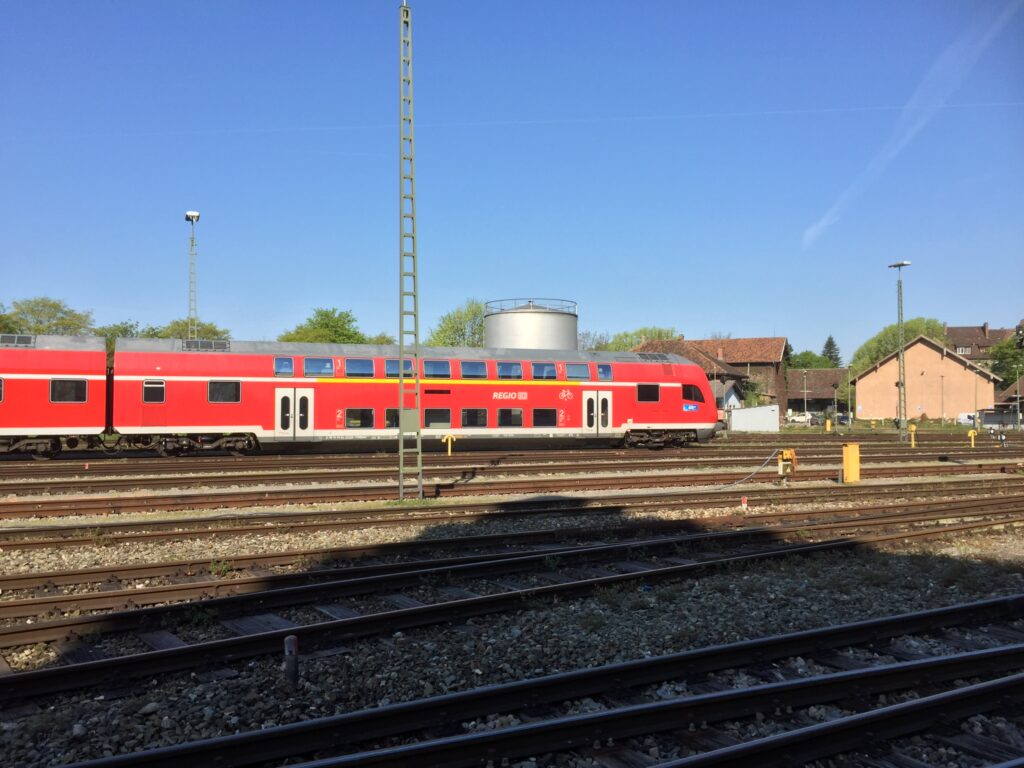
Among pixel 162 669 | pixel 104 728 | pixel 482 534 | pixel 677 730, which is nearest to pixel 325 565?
pixel 482 534

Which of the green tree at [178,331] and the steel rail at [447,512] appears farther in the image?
the green tree at [178,331]

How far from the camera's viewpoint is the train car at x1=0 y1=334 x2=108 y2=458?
21656mm

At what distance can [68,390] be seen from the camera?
72.7 feet

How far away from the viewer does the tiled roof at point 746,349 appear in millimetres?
90875

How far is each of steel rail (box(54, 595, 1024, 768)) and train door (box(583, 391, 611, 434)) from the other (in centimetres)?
2066

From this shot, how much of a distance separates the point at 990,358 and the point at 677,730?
397 ft

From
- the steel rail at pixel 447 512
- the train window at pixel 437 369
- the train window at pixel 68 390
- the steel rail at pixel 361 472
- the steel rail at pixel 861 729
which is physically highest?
the train window at pixel 437 369

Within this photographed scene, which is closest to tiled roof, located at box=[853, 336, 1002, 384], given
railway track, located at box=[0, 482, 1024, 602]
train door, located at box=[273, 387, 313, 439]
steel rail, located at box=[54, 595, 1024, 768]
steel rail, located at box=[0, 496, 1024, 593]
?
train door, located at box=[273, 387, 313, 439]

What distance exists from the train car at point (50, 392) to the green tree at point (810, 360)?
138 metres

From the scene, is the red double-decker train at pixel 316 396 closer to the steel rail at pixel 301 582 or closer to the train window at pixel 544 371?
the train window at pixel 544 371

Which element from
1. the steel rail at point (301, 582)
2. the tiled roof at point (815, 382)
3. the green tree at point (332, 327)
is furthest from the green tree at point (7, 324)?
the tiled roof at point (815, 382)

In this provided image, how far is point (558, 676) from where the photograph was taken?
18.7ft

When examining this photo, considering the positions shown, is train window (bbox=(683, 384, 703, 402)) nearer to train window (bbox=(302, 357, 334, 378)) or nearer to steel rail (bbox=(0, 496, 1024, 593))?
train window (bbox=(302, 357, 334, 378))

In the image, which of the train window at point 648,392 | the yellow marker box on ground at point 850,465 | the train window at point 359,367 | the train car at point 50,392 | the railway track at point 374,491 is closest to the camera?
the railway track at point 374,491
